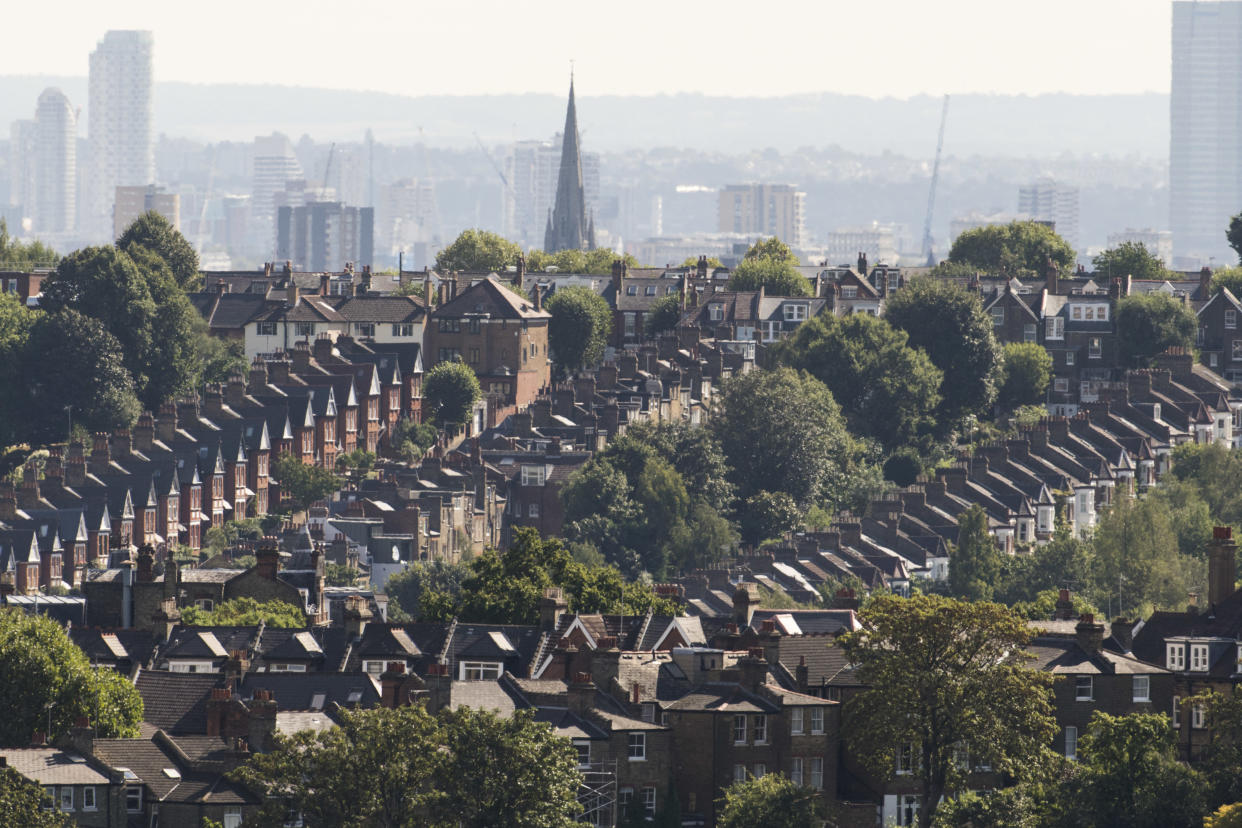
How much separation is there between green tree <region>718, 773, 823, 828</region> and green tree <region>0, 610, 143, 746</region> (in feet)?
52.1

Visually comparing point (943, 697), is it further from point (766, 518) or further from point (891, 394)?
point (891, 394)

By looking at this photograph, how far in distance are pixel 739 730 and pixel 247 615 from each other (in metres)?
26.2

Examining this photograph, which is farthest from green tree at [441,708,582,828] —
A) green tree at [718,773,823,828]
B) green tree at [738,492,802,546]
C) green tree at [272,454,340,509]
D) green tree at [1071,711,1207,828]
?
green tree at [738,492,802,546]

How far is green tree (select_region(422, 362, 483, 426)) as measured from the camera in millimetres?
193000

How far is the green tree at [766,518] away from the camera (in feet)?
577

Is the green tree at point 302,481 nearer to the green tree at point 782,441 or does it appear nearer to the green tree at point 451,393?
the green tree at point 451,393

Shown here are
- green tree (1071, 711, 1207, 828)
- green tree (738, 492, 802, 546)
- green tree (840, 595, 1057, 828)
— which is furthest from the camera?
green tree (738, 492, 802, 546)

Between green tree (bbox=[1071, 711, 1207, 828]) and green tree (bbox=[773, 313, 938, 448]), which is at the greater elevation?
green tree (bbox=[773, 313, 938, 448])

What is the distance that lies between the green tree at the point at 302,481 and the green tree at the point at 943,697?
79185 mm

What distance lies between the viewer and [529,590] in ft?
389

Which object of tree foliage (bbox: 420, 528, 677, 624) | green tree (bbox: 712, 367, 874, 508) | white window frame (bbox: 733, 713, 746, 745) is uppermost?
green tree (bbox: 712, 367, 874, 508)

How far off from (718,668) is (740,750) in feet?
12.4

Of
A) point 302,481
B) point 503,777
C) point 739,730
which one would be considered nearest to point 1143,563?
point 302,481

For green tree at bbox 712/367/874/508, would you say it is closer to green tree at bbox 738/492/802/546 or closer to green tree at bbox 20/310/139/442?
green tree at bbox 738/492/802/546
